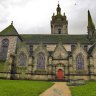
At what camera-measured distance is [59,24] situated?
7444cm

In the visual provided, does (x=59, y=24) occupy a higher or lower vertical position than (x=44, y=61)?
higher

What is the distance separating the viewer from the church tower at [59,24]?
7300 cm

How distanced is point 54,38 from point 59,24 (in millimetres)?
19138

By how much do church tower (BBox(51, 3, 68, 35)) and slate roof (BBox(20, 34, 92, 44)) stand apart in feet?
47.0

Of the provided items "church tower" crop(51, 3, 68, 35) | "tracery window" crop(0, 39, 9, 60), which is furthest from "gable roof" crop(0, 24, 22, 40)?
"church tower" crop(51, 3, 68, 35)

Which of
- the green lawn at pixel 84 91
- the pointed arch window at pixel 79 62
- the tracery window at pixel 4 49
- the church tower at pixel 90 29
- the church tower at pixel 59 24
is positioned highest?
the church tower at pixel 59 24

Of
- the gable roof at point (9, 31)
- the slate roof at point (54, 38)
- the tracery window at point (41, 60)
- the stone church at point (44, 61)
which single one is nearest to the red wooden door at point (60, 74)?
the stone church at point (44, 61)

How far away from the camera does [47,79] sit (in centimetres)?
4228

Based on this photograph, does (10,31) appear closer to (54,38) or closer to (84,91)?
(54,38)

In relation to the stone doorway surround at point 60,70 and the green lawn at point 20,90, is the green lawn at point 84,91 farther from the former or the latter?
the stone doorway surround at point 60,70

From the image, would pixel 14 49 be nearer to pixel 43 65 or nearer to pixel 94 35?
pixel 43 65

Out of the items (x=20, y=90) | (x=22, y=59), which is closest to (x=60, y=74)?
(x=22, y=59)

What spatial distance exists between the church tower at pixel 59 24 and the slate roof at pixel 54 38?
14328 millimetres

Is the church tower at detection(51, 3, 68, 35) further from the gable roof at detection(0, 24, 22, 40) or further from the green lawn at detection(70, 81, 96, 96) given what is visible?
the green lawn at detection(70, 81, 96, 96)
